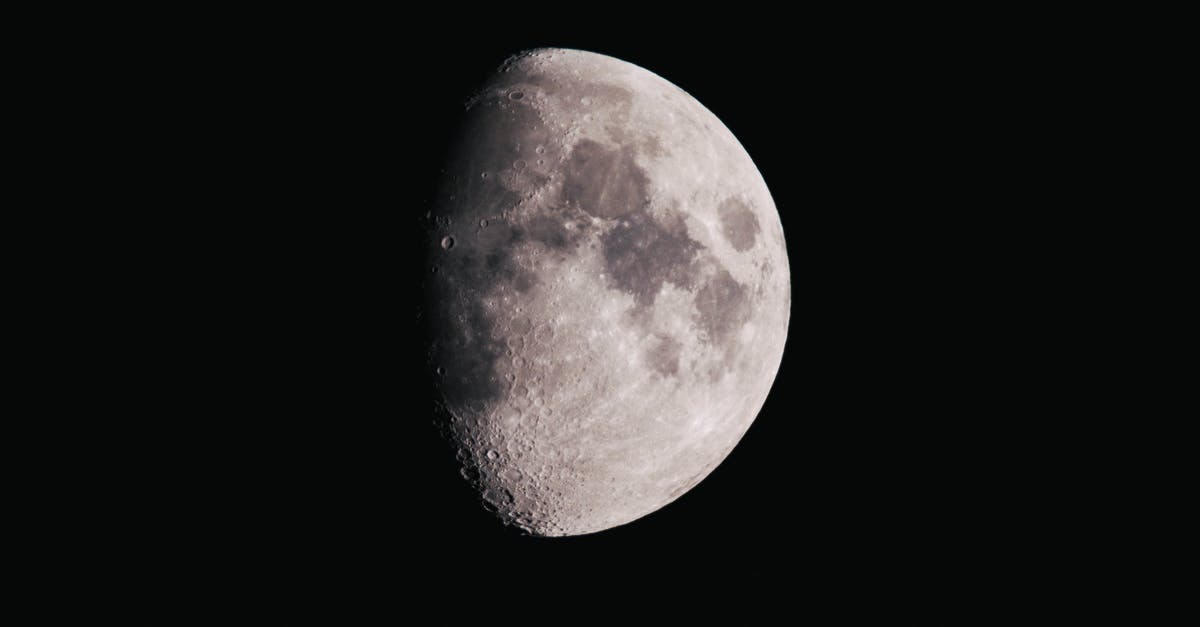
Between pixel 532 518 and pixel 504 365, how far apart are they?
44.9 inches

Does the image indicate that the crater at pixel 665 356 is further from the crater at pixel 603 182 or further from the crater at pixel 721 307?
the crater at pixel 603 182

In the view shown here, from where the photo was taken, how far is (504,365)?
3771mm

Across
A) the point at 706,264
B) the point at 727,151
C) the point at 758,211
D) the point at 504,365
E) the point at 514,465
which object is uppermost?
the point at 727,151

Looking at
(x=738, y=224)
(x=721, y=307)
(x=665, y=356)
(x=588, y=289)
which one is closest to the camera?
(x=588, y=289)

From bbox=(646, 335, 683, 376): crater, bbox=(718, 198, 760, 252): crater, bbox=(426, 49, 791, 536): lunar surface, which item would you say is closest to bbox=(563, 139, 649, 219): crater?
bbox=(426, 49, 791, 536): lunar surface

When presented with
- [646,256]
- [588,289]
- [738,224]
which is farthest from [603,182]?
[738,224]

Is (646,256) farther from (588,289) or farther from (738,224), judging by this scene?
(738,224)

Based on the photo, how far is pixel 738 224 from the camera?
416 centimetres

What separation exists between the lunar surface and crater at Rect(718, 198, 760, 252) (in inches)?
0.4

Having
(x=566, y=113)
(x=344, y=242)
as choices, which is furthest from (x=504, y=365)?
(x=566, y=113)

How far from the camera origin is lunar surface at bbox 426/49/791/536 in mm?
3719

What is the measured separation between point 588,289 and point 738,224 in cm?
93

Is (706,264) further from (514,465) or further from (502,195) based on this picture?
(514,465)

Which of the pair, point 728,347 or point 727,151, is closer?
point 728,347
